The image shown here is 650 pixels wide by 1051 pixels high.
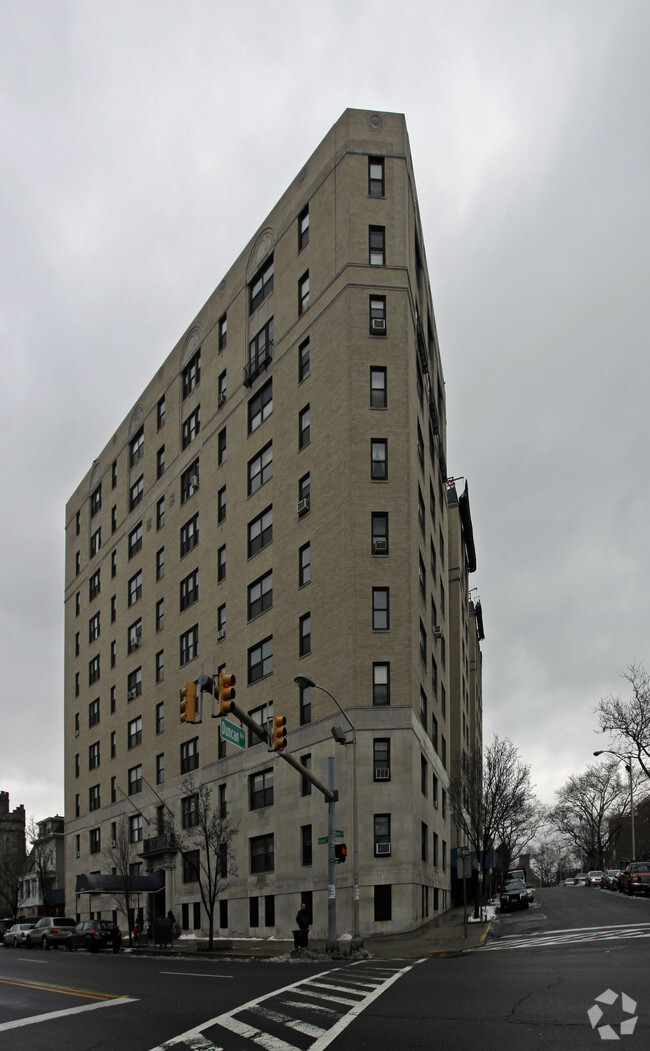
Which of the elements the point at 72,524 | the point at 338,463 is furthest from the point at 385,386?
the point at 72,524

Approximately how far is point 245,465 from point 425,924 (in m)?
24.5

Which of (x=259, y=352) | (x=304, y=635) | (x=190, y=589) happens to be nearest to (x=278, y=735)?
(x=304, y=635)

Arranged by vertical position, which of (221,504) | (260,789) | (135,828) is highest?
(221,504)

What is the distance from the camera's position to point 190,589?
189ft

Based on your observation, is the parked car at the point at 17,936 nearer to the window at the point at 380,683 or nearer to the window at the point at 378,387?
the window at the point at 380,683

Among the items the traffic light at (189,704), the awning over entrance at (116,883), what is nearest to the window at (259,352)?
the awning over entrance at (116,883)

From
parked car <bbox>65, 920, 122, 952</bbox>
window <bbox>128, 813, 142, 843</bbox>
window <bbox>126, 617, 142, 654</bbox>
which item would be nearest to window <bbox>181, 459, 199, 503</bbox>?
window <bbox>126, 617, 142, 654</bbox>

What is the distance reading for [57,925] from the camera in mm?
52812

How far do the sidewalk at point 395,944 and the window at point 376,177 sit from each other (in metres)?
33.1

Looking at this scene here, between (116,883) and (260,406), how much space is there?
90.8 ft

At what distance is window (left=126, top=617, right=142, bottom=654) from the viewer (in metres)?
65.9

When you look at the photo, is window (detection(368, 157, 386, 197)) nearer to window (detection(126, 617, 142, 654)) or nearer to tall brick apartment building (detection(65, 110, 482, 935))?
tall brick apartment building (detection(65, 110, 482, 935))

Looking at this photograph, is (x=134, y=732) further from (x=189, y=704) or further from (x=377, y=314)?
(x=189, y=704)

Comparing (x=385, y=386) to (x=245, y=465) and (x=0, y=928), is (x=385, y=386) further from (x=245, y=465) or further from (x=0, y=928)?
(x=0, y=928)
